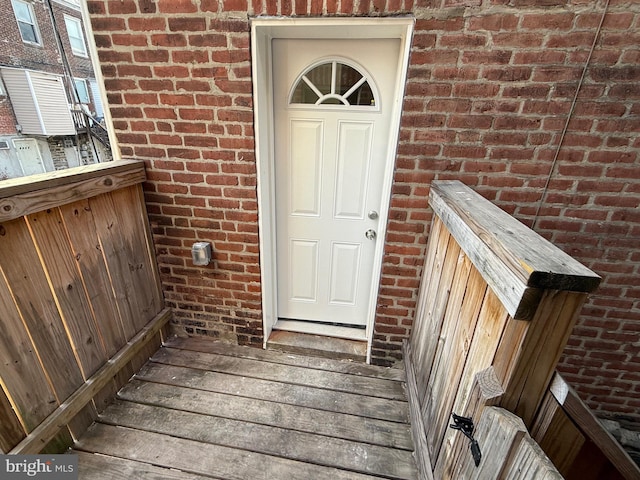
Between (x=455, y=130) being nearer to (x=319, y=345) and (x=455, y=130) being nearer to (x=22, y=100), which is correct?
(x=319, y=345)

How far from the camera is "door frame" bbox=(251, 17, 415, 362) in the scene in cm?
148

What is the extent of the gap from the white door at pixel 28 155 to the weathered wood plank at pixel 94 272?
12.5m

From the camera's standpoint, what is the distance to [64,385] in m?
1.46

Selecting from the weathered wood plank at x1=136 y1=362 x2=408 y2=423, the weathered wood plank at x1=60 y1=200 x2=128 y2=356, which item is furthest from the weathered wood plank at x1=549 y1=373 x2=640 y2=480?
the weathered wood plank at x1=60 y1=200 x2=128 y2=356

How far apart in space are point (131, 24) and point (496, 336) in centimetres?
227

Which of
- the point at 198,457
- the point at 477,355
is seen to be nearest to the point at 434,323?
the point at 477,355

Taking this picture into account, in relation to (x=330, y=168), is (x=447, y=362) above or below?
below

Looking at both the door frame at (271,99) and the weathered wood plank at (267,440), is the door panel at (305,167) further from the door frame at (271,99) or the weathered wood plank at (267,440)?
the weathered wood plank at (267,440)

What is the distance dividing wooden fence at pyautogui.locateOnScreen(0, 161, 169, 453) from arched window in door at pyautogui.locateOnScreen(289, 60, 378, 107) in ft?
3.77

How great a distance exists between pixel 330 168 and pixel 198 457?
71.3 inches

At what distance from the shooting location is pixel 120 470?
56.2 inches

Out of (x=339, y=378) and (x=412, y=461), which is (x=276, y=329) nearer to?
(x=339, y=378)

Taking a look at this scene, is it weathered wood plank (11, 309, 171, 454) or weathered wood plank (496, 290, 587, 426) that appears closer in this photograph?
weathered wood plank (496, 290, 587, 426)

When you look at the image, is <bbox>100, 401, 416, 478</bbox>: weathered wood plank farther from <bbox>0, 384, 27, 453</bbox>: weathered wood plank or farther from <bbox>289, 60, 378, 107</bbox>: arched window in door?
<bbox>289, 60, 378, 107</bbox>: arched window in door
